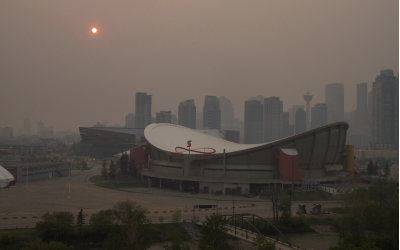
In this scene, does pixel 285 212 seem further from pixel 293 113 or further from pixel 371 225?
pixel 293 113

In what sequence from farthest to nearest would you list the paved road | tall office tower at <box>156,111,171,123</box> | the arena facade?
tall office tower at <box>156,111,171,123</box> < the arena facade < the paved road

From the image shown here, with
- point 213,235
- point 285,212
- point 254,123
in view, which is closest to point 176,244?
point 213,235

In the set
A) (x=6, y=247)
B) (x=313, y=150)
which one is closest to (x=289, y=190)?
(x=313, y=150)

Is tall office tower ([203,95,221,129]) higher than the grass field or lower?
higher

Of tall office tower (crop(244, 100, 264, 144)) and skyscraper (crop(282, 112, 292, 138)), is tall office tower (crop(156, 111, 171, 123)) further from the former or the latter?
skyscraper (crop(282, 112, 292, 138))

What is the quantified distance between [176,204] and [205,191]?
26.3 ft

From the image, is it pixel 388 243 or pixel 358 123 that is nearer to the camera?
pixel 388 243

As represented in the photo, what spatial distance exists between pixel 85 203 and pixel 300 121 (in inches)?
5932

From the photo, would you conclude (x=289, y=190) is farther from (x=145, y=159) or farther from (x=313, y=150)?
(x=145, y=159)

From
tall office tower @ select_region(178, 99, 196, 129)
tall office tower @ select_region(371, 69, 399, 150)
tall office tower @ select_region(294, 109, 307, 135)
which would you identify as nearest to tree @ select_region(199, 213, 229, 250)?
tall office tower @ select_region(371, 69, 399, 150)

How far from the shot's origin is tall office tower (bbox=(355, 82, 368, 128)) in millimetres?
122844

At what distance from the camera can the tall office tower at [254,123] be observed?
18275 cm

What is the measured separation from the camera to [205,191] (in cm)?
4481

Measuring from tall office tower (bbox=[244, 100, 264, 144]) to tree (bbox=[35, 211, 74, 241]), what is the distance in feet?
527
